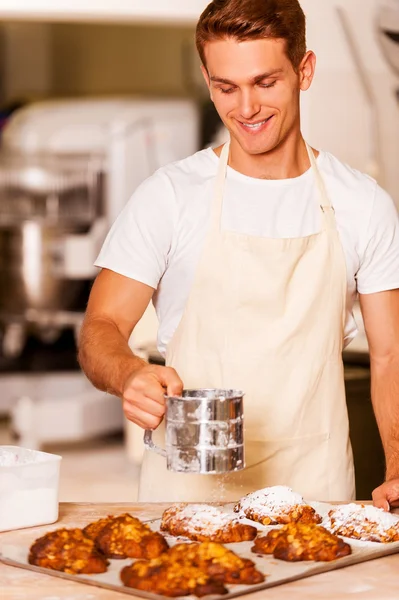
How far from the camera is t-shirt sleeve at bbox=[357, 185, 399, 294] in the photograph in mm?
1831

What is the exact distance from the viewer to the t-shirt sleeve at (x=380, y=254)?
6.01ft

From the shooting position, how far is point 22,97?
6.17 m

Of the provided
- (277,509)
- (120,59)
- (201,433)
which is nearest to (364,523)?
(277,509)

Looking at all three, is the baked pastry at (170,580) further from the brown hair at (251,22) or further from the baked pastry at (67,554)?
the brown hair at (251,22)

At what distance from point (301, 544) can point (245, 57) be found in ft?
2.58

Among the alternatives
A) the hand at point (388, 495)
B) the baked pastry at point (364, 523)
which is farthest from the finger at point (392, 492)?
the baked pastry at point (364, 523)

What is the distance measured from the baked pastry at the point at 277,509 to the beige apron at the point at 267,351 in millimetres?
275

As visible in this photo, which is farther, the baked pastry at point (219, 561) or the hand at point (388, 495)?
the hand at point (388, 495)

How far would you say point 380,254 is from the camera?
184cm

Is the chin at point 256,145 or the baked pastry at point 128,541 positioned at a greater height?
the chin at point 256,145

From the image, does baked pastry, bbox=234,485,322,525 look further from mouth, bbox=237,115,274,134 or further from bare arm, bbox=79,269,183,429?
mouth, bbox=237,115,274,134

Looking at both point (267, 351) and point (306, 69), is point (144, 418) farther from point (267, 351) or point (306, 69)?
point (306, 69)

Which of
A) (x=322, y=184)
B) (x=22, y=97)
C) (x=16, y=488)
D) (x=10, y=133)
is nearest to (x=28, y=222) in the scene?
(x=10, y=133)

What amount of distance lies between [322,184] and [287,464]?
50 cm
